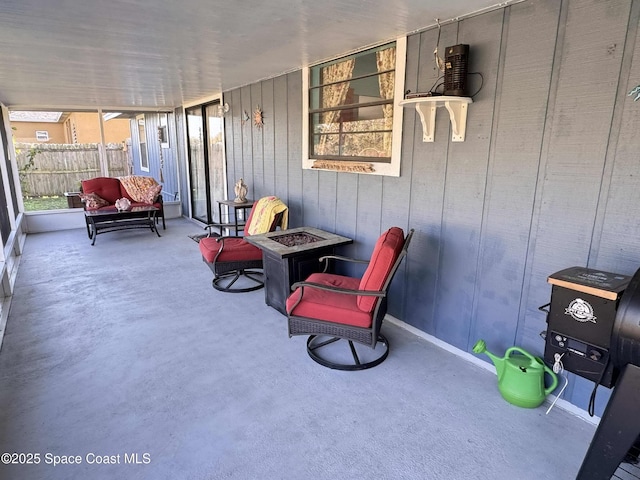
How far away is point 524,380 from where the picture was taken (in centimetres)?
207

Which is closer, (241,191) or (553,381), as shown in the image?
(553,381)

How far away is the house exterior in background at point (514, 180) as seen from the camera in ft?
5.87

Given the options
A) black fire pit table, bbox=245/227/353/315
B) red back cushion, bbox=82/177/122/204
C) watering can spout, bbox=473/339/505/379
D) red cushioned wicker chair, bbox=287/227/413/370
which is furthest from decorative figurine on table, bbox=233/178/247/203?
watering can spout, bbox=473/339/505/379

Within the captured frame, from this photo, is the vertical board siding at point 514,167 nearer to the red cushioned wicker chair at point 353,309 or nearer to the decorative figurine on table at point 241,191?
the red cushioned wicker chair at point 353,309

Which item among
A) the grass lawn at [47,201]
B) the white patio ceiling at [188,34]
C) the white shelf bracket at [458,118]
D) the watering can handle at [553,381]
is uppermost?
the white patio ceiling at [188,34]

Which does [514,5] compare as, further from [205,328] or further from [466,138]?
[205,328]

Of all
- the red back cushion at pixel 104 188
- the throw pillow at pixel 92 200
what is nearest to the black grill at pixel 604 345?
the throw pillow at pixel 92 200

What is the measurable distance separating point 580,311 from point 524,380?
64cm

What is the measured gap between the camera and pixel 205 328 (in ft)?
9.94

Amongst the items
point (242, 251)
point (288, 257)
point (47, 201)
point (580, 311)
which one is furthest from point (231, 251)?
point (47, 201)

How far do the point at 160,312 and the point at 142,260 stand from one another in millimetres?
1791

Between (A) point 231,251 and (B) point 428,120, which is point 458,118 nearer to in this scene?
(B) point 428,120

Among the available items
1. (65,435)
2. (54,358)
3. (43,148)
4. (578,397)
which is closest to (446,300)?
(578,397)

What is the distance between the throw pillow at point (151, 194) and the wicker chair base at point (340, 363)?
4528 mm
